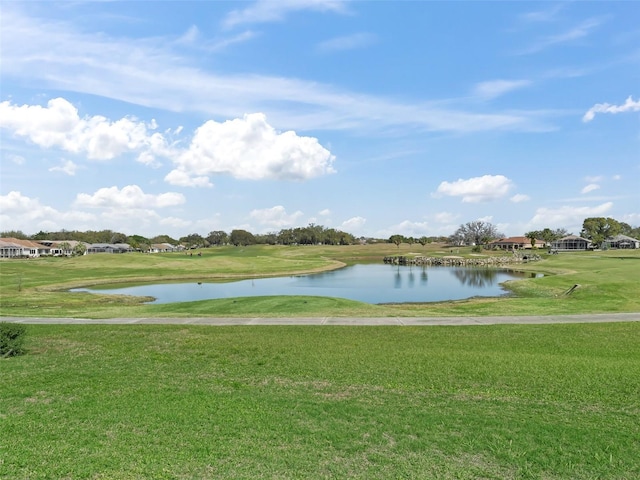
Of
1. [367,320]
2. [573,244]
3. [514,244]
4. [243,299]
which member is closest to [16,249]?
[243,299]

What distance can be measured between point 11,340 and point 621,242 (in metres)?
164

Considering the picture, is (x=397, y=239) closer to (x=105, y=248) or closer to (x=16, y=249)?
(x=105, y=248)

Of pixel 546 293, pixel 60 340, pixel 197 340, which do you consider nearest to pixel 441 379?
pixel 197 340

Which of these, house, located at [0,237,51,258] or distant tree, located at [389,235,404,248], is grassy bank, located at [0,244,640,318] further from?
distant tree, located at [389,235,404,248]

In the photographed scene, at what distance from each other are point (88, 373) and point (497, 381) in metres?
10.4

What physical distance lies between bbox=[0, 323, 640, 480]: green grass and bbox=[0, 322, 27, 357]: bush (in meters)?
0.46

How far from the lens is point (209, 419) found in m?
8.70

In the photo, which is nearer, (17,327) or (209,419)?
(209,419)

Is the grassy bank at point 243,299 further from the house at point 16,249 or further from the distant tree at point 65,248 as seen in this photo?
the distant tree at point 65,248

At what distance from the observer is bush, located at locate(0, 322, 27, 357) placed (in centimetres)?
1411

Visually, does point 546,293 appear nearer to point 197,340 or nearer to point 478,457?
point 197,340

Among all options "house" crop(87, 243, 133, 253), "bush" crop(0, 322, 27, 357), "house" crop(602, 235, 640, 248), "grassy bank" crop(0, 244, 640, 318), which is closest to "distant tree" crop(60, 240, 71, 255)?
"house" crop(87, 243, 133, 253)

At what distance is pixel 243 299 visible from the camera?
30391 mm

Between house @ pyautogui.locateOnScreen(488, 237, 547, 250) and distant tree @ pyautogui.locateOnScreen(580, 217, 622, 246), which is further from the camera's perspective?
house @ pyautogui.locateOnScreen(488, 237, 547, 250)
